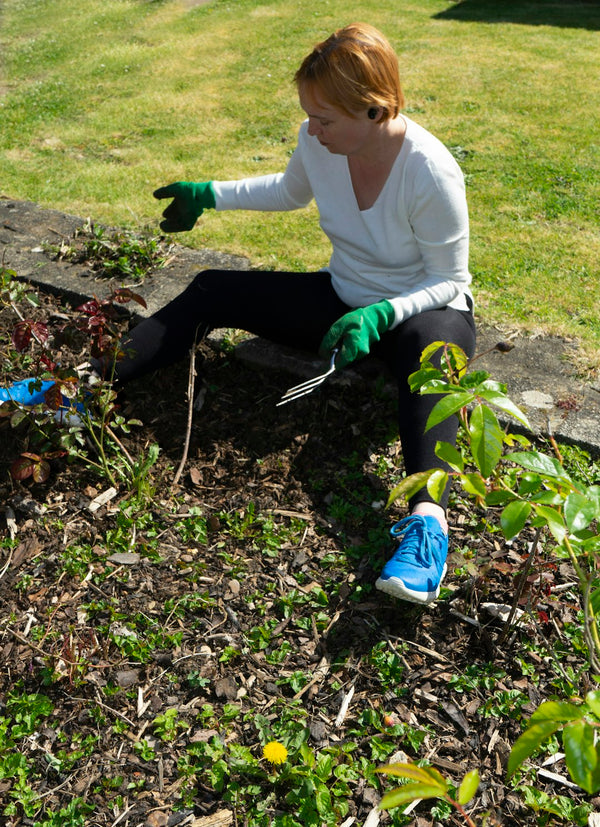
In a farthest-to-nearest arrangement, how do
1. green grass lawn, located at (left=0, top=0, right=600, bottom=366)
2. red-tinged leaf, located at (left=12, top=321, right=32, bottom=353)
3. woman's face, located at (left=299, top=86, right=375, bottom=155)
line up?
green grass lawn, located at (left=0, top=0, right=600, bottom=366) → red-tinged leaf, located at (left=12, top=321, right=32, bottom=353) → woman's face, located at (left=299, top=86, right=375, bottom=155)

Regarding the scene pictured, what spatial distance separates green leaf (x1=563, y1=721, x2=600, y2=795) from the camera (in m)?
0.98

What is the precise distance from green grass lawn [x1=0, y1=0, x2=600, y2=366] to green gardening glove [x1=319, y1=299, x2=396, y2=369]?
96 cm

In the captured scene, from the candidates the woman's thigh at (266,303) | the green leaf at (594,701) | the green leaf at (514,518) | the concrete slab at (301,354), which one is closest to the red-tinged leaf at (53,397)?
the woman's thigh at (266,303)

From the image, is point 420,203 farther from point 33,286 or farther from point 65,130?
point 65,130

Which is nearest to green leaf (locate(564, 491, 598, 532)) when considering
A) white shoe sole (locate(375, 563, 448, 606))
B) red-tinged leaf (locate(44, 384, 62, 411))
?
white shoe sole (locate(375, 563, 448, 606))

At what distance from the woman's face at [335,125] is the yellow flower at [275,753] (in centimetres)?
171

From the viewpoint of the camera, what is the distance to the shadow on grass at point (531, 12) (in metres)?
8.56

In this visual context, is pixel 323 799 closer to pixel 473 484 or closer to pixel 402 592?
pixel 402 592

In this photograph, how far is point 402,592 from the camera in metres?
1.98

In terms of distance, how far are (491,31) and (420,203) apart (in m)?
6.91

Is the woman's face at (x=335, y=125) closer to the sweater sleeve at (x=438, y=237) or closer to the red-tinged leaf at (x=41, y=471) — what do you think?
the sweater sleeve at (x=438, y=237)

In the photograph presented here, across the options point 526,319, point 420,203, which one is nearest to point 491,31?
point 526,319

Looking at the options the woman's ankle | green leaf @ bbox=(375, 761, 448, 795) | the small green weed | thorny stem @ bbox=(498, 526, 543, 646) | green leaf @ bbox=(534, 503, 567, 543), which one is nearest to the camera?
green leaf @ bbox=(375, 761, 448, 795)

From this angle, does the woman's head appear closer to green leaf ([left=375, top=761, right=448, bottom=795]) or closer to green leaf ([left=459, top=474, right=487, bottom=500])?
green leaf ([left=459, top=474, right=487, bottom=500])
